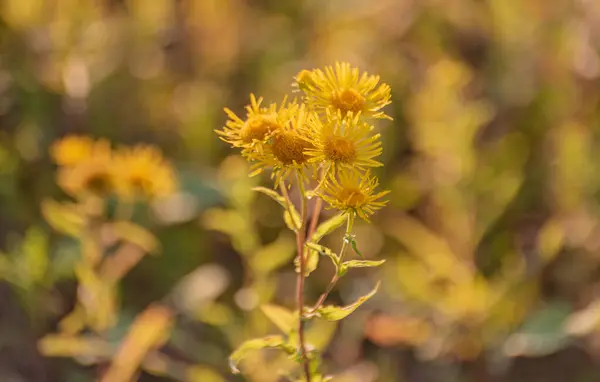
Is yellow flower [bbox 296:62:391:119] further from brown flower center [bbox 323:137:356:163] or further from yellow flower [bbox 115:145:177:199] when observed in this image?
yellow flower [bbox 115:145:177:199]

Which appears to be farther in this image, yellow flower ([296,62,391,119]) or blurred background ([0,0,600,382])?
blurred background ([0,0,600,382])

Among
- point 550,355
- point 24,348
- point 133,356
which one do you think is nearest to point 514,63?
point 550,355

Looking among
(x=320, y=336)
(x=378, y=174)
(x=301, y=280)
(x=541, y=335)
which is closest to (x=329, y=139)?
(x=301, y=280)

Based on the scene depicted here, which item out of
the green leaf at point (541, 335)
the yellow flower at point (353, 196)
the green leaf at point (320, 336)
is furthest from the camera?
the green leaf at point (541, 335)

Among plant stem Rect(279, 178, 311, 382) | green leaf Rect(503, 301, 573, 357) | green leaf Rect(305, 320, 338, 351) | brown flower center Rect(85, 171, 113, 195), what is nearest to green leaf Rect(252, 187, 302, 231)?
plant stem Rect(279, 178, 311, 382)

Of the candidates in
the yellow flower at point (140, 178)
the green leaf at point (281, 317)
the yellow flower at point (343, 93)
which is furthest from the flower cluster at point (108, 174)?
the yellow flower at point (343, 93)

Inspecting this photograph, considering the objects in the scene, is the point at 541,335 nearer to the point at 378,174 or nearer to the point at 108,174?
the point at 378,174

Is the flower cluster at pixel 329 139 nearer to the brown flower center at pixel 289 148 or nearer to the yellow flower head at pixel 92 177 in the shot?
the brown flower center at pixel 289 148
